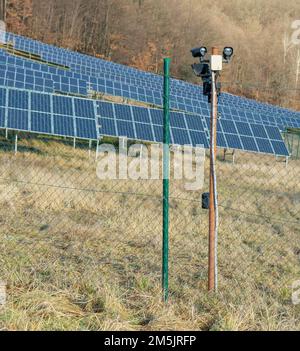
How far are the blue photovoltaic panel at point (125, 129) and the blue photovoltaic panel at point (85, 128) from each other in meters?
0.92

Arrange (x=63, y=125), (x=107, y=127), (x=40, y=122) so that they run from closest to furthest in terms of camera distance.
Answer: (x=40, y=122) → (x=63, y=125) → (x=107, y=127)

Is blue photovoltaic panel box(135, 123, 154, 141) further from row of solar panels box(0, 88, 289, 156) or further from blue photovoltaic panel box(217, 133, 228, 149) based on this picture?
blue photovoltaic panel box(217, 133, 228, 149)

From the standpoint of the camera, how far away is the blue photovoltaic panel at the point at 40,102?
591 inches

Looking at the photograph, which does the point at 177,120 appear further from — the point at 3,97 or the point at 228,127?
the point at 3,97

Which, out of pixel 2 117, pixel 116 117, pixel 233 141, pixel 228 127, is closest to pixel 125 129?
pixel 116 117

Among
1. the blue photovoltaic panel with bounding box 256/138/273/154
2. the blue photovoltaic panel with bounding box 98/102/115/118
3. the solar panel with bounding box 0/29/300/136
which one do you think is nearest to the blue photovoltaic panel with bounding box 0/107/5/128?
the blue photovoltaic panel with bounding box 98/102/115/118

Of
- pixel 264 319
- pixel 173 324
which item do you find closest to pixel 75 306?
pixel 173 324

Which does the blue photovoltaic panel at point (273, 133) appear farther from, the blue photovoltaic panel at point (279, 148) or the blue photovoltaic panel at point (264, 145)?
the blue photovoltaic panel at point (264, 145)

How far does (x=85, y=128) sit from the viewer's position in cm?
1482

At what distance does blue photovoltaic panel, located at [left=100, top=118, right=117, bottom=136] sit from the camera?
15.3m

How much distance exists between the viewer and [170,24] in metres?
59.3

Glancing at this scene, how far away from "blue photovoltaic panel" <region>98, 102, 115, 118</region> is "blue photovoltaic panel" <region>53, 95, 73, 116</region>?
105cm

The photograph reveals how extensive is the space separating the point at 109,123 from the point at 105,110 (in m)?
0.86

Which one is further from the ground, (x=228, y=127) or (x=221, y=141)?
(x=228, y=127)
